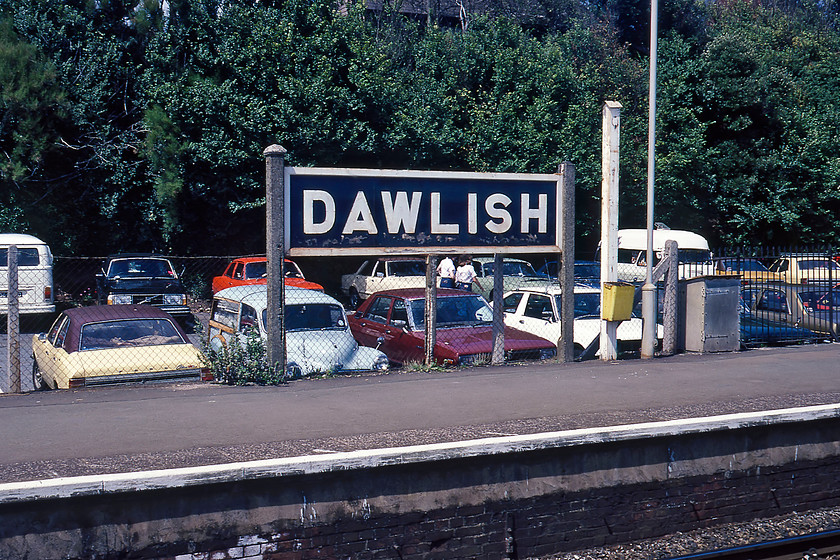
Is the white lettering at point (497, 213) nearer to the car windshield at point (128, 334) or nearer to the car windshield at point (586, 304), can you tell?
the car windshield at point (586, 304)

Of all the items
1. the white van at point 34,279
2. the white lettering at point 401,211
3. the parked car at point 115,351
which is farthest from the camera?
the white van at point 34,279

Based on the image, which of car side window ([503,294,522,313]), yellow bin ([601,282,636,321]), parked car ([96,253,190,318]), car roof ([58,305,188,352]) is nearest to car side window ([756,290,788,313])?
yellow bin ([601,282,636,321])

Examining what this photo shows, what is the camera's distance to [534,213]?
438 inches

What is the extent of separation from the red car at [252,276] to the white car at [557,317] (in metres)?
6.07

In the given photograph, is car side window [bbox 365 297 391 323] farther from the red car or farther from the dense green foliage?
the dense green foliage

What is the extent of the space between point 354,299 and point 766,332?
12.4 m

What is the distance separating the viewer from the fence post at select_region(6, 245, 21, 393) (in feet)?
28.1

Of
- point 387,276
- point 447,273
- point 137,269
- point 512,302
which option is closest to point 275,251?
point 512,302

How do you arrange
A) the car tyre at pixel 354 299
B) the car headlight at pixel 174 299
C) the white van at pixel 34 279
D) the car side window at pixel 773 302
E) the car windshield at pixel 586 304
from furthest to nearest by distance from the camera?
the car tyre at pixel 354 299 < the car headlight at pixel 174 299 < the white van at pixel 34 279 < the car side window at pixel 773 302 < the car windshield at pixel 586 304

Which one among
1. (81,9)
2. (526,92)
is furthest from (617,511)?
(81,9)

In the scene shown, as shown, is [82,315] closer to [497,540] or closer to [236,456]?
[236,456]

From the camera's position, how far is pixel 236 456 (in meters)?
5.93

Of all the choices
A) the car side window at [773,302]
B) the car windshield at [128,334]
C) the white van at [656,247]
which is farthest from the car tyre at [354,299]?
the car windshield at [128,334]

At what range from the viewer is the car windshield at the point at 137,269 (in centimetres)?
1727
